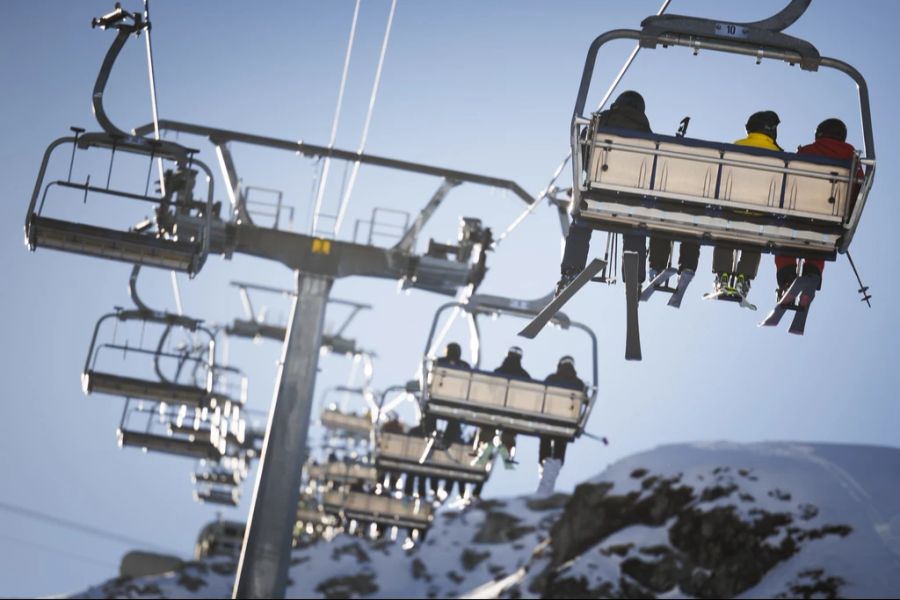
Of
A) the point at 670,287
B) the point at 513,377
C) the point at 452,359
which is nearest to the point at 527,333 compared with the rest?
the point at 670,287

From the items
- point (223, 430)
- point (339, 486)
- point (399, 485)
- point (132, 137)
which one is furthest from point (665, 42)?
point (339, 486)

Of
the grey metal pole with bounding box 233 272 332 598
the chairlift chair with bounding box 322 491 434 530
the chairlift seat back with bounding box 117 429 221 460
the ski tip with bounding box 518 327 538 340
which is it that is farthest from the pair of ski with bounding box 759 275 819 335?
the chairlift chair with bounding box 322 491 434 530

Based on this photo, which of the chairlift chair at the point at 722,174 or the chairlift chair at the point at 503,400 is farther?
the chairlift chair at the point at 503,400

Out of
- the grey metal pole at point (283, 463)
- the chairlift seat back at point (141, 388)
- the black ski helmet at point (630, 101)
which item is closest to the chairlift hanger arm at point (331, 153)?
the grey metal pole at point (283, 463)

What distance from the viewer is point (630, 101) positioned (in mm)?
7441

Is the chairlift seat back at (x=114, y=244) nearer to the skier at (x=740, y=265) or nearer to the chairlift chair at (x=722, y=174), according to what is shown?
the skier at (x=740, y=265)

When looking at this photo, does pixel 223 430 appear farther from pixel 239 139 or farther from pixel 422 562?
pixel 422 562

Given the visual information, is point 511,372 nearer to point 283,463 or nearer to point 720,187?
point 283,463

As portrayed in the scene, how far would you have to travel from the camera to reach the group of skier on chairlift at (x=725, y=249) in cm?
Answer: 736

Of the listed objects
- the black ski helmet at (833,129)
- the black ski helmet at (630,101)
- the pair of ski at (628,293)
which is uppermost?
the black ski helmet at (833,129)

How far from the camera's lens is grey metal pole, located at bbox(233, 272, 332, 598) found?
50.7 feet

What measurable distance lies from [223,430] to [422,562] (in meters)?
57.2

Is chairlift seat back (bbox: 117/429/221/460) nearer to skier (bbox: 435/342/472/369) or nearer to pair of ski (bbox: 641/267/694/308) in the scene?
skier (bbox: 435/342/472/369)

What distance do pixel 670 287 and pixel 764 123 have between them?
1093mm
